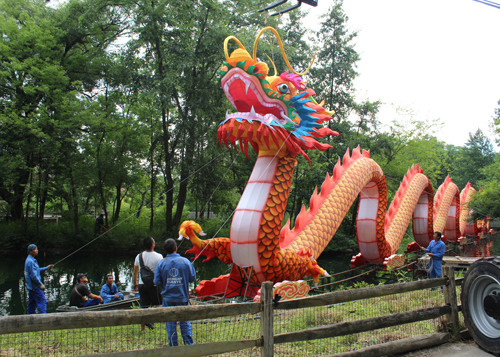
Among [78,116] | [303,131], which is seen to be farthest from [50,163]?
[303,131]

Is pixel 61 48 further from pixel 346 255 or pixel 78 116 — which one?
pixel 346 255

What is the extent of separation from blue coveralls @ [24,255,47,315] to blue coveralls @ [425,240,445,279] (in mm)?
6201

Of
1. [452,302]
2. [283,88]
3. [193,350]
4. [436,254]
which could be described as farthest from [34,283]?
[436,254]

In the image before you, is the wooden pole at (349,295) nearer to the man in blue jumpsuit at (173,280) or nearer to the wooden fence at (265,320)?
the wooden fence at (265,320)

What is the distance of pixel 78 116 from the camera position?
1479cm

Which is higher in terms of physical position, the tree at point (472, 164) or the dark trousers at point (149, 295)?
the tree at point (472, 164)

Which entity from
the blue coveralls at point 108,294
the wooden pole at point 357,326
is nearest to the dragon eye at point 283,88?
the wooden pole at point 357,326

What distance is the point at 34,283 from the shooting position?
17.3 ft

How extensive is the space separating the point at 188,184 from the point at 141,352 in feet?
46.3

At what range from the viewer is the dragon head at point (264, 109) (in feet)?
18.5

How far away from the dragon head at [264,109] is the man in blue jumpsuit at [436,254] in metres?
2.55

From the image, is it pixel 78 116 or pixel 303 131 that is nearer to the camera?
pixel 303 131

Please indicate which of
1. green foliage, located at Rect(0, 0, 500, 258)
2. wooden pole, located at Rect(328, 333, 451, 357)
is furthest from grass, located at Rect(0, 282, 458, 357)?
green foliage, located at Rect(0, 0, 500, 258)

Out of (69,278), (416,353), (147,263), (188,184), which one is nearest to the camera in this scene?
(416,353)
